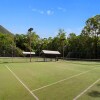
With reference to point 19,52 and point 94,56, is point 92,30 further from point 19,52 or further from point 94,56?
point 19,52

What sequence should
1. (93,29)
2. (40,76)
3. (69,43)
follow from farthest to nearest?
(69,43)
(93,29)
(40,76)

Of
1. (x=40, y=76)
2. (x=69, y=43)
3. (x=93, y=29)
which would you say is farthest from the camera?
(x=69, y=43)

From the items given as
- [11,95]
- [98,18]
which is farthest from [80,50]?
[11,95]

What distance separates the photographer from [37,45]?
117m

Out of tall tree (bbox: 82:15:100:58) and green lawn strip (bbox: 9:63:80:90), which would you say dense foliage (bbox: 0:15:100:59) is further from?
green lawn strip (bbox: 9:63:80:90)

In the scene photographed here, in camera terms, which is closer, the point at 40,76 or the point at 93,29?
the point at 40,76

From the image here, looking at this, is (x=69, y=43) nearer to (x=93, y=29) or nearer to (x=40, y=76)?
(x=93, y=29)

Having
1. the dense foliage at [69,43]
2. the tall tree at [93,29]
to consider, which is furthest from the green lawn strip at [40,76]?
the tall tree at [93,29]

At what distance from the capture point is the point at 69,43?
9219 cm

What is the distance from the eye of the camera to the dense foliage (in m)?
78.6

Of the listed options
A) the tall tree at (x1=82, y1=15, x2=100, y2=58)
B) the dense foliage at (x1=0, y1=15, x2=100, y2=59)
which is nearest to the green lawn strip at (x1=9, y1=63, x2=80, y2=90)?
the dense foliage at (x1=0, y1=15, x2=100, y2=59)

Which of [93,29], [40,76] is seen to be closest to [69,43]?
[93,29]

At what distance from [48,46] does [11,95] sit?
306 feet

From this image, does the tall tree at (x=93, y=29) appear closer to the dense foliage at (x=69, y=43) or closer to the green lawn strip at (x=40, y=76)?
the dense foliage at (x=69, y=43)
